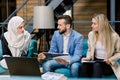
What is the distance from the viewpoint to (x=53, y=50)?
4.41m

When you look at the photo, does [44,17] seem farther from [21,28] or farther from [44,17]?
[21,28]

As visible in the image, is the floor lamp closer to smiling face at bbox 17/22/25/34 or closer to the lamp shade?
the lamp shade

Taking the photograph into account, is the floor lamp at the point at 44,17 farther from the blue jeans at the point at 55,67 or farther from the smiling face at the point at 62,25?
the blue jeans at the point at 55,67

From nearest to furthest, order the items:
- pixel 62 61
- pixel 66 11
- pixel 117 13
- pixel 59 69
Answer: pixel 62 61 → pixel 59 69 → pixel 66 11 → pixel 117 13

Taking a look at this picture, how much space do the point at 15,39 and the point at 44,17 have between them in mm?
Result: 1846

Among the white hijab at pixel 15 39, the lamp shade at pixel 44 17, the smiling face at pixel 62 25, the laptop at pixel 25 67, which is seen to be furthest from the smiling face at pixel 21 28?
the lamp shade at pixel 44 17

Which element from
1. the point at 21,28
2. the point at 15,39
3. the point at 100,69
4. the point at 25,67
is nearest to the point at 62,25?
the point at 21,28

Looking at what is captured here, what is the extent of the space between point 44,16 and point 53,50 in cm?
184

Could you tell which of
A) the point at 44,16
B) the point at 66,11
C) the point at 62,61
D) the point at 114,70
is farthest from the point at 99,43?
the point at 66,11

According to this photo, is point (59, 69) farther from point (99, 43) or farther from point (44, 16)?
point (44, 16)

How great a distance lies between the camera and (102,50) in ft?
13.4

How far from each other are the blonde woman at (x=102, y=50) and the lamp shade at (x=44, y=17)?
208 centimetres

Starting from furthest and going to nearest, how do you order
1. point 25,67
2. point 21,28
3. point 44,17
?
point 44,17, point 21,28, point 25,67

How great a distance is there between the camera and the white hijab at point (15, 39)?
4.20 metres
